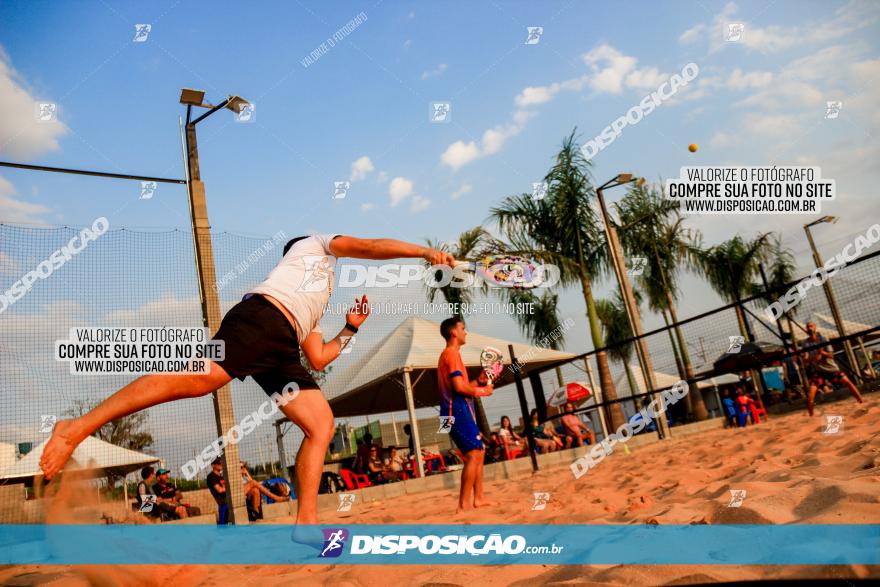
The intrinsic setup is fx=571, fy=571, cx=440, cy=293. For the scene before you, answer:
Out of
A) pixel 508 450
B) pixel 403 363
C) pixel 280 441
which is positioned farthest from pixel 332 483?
pixel 508 450

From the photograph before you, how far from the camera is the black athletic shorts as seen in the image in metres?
2.21

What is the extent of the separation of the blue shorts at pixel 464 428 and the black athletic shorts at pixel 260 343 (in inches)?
89.2

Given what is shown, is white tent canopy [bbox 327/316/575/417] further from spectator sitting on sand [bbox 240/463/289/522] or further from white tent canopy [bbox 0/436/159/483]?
white tent canopy [bbox 0/436/159/483]

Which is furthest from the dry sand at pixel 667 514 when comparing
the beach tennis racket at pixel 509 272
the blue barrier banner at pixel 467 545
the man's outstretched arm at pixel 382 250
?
the beach tennis racket at pixel 509 272

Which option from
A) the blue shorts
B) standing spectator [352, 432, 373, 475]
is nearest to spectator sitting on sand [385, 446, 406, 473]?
standing spectator [352, 432, 373, 475]

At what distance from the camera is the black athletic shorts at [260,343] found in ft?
7.26

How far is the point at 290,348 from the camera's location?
2350 millimetres

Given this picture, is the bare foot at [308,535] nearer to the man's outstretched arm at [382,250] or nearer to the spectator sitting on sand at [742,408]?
the man's outstretched arm at [382,250]

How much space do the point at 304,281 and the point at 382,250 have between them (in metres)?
0.37

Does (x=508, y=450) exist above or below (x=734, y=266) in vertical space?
below

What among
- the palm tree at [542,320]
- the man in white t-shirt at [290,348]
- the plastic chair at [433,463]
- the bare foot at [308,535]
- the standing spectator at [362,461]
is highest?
the palm tree at [542,320]

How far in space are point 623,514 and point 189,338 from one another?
512 cm

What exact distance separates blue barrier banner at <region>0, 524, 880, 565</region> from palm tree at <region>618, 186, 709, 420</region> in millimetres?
14250

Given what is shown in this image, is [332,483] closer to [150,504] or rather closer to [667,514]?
[150,504]
